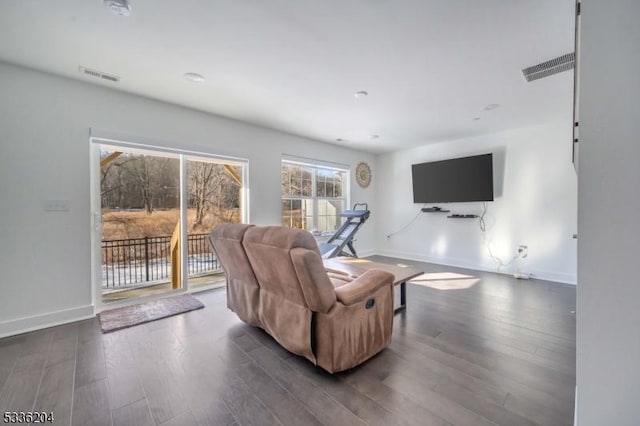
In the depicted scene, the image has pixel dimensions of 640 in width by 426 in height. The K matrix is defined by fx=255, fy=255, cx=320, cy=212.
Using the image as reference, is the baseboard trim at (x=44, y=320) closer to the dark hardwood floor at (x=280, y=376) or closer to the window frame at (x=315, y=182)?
the dark hardwood floor at (x=280, y=376)

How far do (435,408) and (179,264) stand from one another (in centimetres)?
351

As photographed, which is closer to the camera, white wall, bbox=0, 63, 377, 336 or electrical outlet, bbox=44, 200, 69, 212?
white wall, bbox=0, 63, 377, 336

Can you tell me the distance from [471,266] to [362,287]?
4191mm

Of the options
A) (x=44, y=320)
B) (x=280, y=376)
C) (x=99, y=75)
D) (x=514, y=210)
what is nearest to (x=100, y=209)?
(x=44, y=320)

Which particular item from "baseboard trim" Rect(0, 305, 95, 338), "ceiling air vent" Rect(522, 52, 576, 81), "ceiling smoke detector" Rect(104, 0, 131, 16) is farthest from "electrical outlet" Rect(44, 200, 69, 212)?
"ceiling air vent" Rect(522, 52, 576, 81)

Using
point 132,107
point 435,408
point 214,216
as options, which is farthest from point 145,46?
point 435,408

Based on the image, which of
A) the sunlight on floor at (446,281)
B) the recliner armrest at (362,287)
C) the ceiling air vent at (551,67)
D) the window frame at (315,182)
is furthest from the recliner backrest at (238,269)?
the ceiling air vent at (551,67)

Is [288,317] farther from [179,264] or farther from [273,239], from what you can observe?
[179,264]

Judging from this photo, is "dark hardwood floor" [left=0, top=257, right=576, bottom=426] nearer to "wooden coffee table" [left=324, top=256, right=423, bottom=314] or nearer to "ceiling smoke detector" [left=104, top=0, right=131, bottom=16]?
"wooden coffee table" [left=324, top=256, right=423, bottom=314]

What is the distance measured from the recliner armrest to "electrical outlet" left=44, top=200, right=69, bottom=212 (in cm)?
307

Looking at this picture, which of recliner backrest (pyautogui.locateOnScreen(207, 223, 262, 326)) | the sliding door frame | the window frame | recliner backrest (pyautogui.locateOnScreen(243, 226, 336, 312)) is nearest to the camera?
recliner backrest (pyautogui.locateOnScreen(243, 226, 336, 312))

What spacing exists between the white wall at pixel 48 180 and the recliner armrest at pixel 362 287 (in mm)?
2954

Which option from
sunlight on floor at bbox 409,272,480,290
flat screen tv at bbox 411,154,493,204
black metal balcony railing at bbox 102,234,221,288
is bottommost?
sunlight on floor at bbox 409,272,480,290

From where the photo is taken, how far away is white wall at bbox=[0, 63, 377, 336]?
2479 mm
